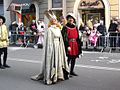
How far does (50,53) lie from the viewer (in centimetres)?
930

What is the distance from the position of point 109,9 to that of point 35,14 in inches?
276

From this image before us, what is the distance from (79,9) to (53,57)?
54.0ft

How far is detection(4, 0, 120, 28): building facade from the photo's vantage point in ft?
77.6

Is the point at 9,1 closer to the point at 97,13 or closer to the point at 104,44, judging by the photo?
the point at 97,13

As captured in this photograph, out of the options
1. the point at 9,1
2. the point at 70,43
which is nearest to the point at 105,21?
the point at 9,1

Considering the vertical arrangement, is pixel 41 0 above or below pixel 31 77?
above

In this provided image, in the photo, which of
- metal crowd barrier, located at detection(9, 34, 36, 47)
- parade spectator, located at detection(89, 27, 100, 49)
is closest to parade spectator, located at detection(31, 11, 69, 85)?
parade spectator, located at detection(89, 27, 100, 49)

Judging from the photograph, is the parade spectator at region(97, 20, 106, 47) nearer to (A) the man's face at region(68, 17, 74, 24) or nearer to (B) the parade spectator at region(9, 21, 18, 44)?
(B) the parade spectator at region(9, 21, 18, 44)

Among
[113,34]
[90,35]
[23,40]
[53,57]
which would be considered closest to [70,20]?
[53,57]

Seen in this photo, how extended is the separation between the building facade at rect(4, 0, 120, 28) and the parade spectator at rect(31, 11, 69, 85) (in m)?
14.2

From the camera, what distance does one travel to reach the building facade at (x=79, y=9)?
2364cm

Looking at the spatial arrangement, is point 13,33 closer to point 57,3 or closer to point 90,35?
point 57,3

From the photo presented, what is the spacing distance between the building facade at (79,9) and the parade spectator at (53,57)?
558 inches

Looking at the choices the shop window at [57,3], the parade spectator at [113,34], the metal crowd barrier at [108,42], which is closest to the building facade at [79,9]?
the shop window at [57,3]
